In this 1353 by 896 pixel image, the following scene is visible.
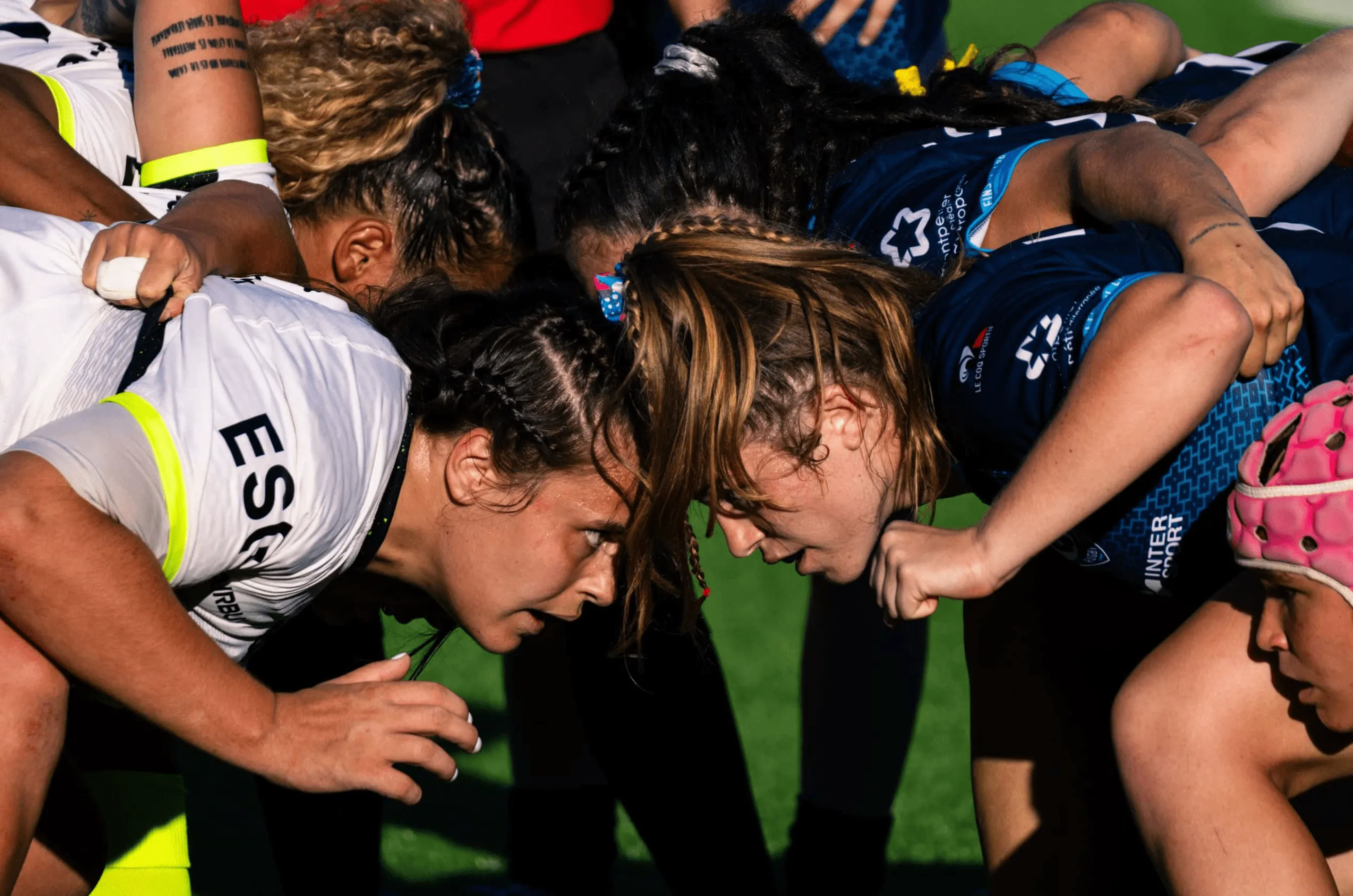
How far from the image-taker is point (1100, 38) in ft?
8.90

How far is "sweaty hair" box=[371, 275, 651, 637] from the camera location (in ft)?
6.68

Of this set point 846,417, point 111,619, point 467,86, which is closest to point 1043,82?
point 846,417

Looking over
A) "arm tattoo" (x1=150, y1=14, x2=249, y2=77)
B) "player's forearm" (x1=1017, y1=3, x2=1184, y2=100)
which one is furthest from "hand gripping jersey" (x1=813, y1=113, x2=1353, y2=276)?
"arm tattoo" (x1=150, y1=14, x2=249, y2=77)

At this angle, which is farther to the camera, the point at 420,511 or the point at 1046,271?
the point at 420,511

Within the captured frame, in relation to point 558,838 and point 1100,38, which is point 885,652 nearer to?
point 558,838

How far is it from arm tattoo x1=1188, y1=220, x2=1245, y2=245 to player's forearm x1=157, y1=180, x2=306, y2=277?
124 cm

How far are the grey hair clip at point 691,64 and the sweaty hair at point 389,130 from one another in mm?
379

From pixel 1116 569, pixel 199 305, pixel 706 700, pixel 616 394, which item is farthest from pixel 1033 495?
pixel 706 700

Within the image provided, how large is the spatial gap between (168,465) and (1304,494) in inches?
48.4

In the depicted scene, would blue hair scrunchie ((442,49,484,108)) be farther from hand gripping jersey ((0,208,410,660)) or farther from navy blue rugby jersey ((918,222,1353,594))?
navy blue rugby jersey ((918,222,1353,594))

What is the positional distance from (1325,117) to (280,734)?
1.66 metres

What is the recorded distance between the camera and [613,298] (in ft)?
6.82

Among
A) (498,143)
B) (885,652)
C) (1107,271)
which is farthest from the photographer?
(885,652)

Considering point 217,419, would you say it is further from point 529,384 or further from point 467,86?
point 467,86
